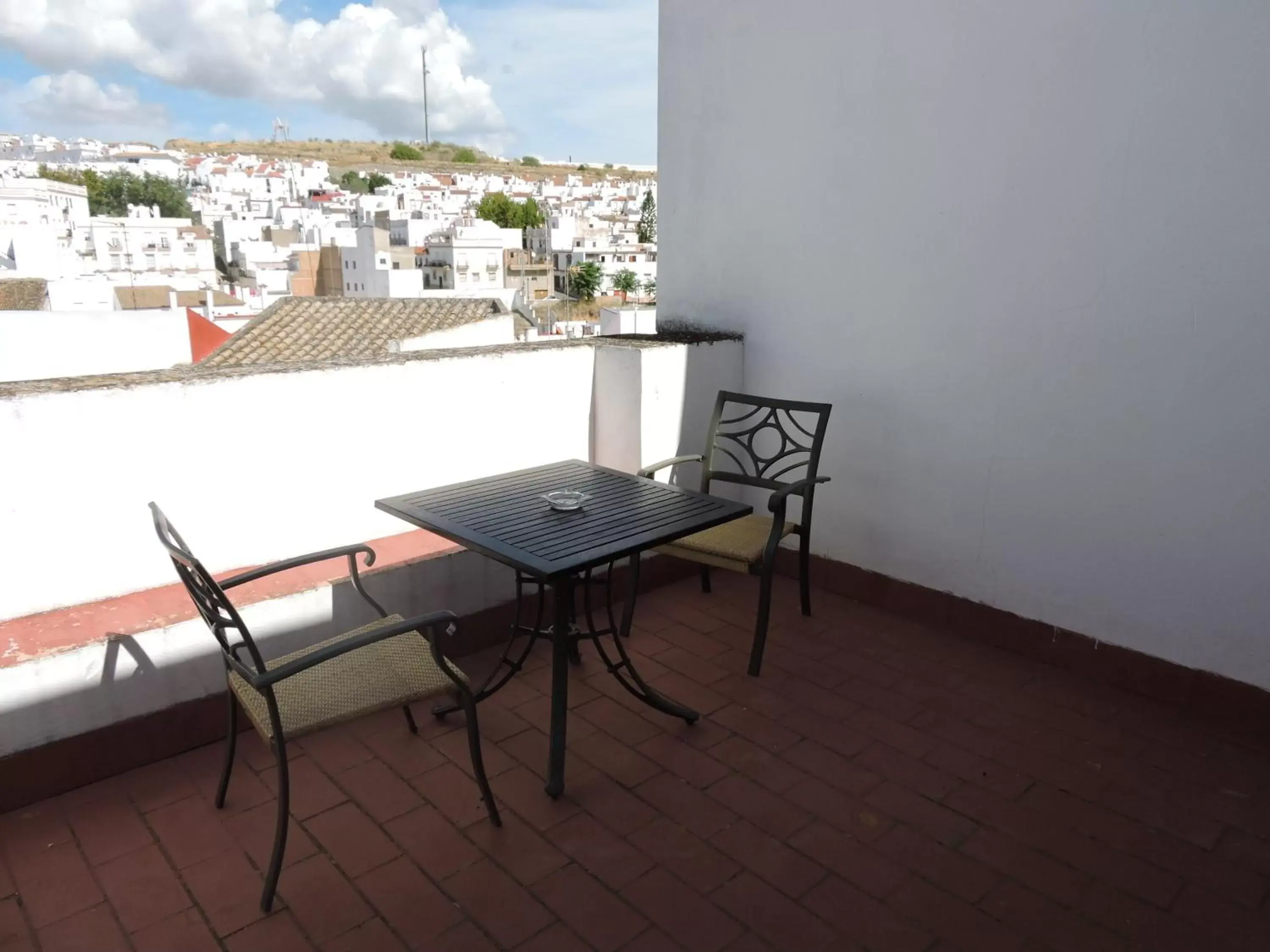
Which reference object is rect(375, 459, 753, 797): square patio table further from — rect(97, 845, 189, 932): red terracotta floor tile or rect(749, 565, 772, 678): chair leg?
rect(97, 845, 189, 932): red terracotta floor tile

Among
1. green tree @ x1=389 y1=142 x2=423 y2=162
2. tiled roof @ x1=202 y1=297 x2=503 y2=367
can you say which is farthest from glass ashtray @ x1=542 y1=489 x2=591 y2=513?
green tree @ x1=389 y1=142 x2=423 y2=162

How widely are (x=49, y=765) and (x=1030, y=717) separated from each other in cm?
302

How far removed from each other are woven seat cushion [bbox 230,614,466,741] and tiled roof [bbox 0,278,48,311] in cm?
1567

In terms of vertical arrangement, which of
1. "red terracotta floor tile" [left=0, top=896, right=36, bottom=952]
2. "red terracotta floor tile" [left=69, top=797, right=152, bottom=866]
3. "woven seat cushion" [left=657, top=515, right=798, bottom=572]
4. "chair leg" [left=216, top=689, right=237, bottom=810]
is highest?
"woven seat cushion" [left=657, top=515, right=798, bottom=572]

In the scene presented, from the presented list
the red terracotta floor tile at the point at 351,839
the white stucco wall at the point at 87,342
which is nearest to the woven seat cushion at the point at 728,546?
the red terracotta floor tile at the point at 351,839

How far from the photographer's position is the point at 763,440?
3953mm

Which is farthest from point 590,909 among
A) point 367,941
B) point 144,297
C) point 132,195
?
point 132,195

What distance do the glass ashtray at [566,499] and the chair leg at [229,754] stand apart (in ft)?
3.36

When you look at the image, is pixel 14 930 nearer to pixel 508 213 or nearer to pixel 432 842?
pixel 432 842

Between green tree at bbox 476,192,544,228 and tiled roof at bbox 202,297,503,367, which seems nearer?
tiled roof at bbox 202,297,503,367

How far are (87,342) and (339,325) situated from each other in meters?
2.95

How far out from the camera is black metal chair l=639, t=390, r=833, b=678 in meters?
2.94

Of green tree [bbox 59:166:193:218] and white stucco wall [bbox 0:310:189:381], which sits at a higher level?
green tree [bbox 59:166:193:218]

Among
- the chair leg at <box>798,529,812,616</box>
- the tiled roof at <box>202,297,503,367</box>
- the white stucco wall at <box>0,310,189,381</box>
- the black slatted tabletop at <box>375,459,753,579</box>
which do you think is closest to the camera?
the black slatted tabletop at <box>375,459,753,579</box>
